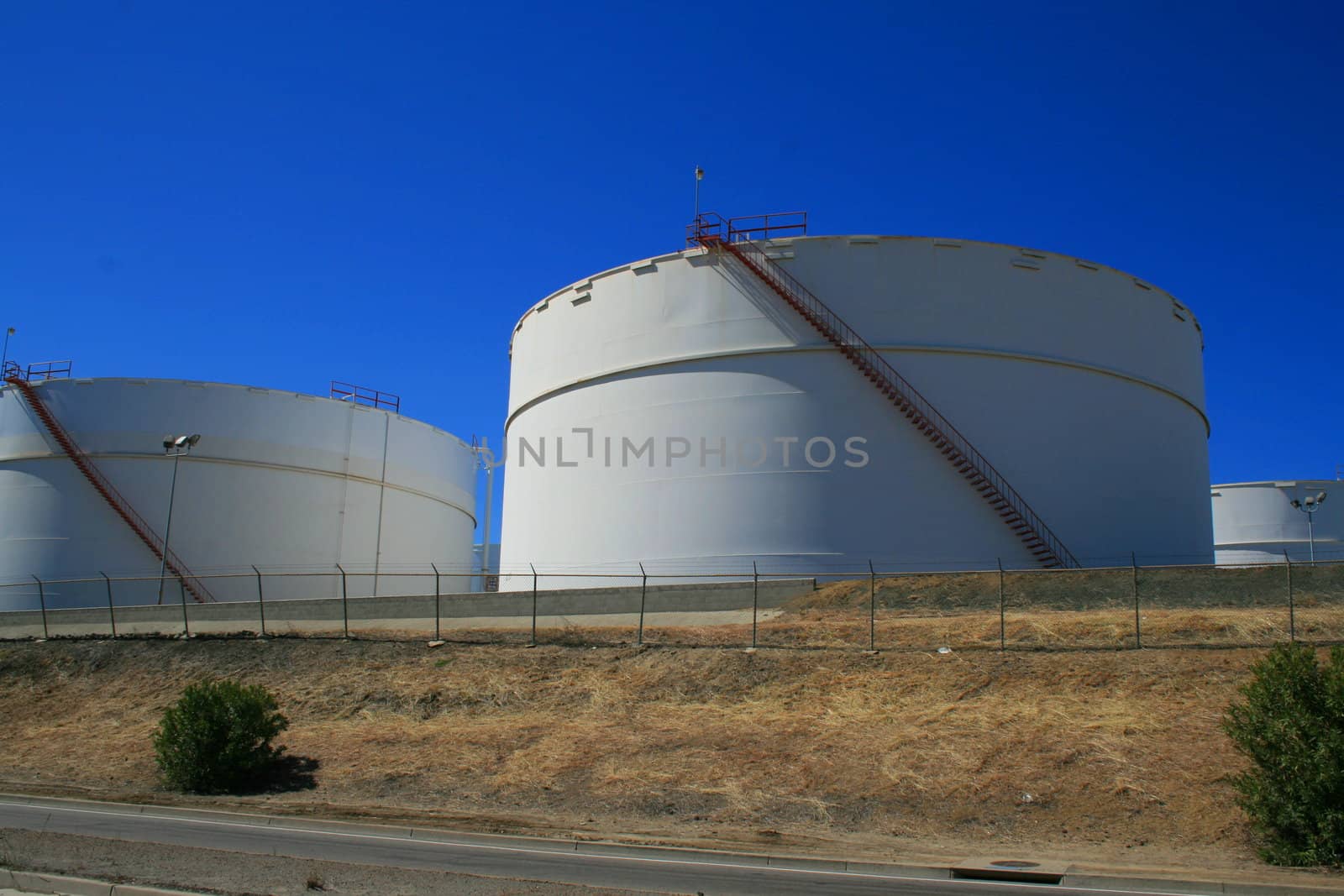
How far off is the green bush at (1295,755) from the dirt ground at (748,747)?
1.58 feet

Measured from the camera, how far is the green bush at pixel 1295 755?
10.2 metres

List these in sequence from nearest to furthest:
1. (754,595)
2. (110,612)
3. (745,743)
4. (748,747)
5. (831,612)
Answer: (748,747) → (745,743) → (754,595) → (831,612) → (110,612)

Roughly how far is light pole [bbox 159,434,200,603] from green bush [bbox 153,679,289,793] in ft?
57.9

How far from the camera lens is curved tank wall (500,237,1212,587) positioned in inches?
977

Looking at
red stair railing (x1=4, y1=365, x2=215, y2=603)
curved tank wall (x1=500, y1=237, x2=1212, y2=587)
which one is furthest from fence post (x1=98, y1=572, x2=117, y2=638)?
curved tank wall (x1=500, y1=237, x2=1212, y2=587)

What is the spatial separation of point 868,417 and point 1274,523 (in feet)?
107

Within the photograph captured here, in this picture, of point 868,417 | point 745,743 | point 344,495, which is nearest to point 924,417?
point 868,417

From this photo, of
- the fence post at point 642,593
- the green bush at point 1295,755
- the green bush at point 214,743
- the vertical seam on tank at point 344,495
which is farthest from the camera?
the vertical seam on tank at point 344,495

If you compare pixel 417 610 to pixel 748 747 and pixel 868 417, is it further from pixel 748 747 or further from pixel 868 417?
pixel 748 747

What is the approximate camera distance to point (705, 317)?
87.1ft

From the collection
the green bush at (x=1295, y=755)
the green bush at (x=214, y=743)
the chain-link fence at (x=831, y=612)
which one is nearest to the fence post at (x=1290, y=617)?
the chain-link fence at (x=831, y=612)

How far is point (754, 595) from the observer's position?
819 inches

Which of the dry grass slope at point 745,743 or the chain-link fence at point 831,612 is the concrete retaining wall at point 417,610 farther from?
the dry grass slope at point 745,743

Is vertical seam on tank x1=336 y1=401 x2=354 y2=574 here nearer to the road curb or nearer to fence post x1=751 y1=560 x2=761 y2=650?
fence post x1=751 y1=560 x2=761 y2=650
